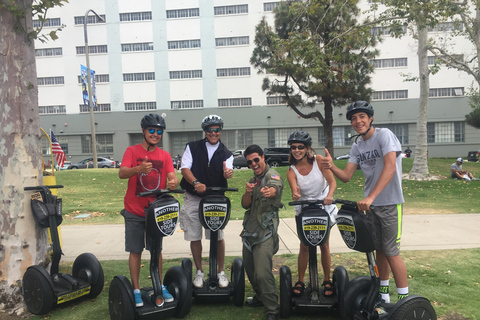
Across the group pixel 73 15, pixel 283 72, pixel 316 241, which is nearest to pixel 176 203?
pixel 316 241

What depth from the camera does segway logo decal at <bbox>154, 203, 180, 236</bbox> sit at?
10.5ft

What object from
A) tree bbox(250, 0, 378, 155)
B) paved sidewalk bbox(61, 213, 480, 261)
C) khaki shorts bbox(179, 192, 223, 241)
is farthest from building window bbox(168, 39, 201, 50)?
khaki shorts bbox(179, 192, 223, 241)

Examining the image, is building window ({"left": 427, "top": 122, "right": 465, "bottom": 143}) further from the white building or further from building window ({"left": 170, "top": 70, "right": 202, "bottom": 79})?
building window ({"left": 170, "top": 70, "right": 202, "bottom": 79})

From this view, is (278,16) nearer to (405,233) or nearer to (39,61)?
(405,233)

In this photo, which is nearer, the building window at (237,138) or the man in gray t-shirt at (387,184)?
the man in gray t-shirt at (387,184)

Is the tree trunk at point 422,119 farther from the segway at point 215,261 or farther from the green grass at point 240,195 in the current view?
the segway at point 215,261

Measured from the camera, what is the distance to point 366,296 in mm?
3092

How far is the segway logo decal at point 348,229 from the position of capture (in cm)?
297

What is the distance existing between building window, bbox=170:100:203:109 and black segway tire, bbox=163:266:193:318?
33.5 m

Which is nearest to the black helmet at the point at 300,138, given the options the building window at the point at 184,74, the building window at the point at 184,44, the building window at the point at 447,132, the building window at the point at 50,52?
the building window at the point at 184,74

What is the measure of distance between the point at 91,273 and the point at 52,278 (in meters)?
0.38

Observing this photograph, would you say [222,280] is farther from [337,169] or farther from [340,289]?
[337,169]

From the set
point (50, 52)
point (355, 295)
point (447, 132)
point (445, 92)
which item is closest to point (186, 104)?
point (50, 52)

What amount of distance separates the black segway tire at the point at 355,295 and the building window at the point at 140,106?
115 feet
